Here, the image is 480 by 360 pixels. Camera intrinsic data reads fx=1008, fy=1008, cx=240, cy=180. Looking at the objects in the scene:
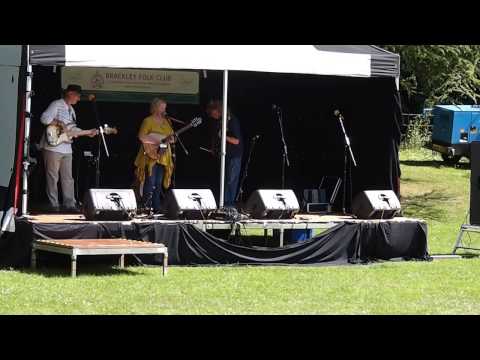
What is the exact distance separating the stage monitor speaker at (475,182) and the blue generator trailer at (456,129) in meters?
10.7

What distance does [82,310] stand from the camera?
322 inches

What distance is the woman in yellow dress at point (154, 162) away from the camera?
40.9 feet

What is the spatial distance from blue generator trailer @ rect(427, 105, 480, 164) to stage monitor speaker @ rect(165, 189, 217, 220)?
13040 mm

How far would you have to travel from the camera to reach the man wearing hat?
1167 centimetres

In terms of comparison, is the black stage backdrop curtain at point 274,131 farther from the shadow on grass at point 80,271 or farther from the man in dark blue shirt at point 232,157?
the shadow on grass at point 80,271

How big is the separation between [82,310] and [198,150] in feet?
20.7

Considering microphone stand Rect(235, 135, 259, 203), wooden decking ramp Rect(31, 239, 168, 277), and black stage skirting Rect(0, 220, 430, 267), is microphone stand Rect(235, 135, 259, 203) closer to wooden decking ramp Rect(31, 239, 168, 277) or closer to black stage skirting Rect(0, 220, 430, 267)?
black stage skirting Rect(0, 220, 430, 267)

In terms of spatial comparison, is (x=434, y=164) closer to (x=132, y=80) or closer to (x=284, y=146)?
(x=284, y=146)

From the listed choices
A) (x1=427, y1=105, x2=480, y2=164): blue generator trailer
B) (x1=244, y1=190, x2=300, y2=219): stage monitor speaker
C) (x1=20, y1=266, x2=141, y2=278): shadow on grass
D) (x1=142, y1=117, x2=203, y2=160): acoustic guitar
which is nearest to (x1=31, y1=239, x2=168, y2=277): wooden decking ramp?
(x1=20, y1=266, x2=141, y2=278): shadow on grass

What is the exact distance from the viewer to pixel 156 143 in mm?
12523

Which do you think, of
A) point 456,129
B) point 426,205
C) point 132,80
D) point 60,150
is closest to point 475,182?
point 132,80

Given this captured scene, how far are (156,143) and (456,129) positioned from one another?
1248 cm

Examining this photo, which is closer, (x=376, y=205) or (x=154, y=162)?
(x=376, y=205)
